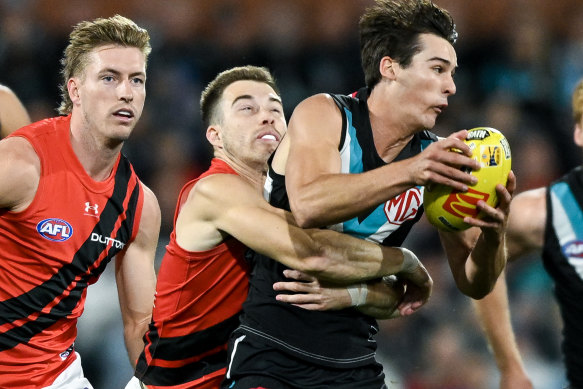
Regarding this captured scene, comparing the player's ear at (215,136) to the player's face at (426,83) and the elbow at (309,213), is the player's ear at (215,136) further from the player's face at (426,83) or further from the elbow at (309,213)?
the elbow at (309,213)

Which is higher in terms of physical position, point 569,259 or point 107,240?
point 569,259

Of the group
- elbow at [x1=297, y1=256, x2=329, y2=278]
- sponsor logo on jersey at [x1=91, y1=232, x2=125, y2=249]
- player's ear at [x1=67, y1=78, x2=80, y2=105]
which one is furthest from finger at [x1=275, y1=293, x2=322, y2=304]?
player's ear at [x1=67, y1=78, x2=80, y2=105]

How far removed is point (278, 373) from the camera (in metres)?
3.19

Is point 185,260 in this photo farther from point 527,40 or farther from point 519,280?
point 527,40

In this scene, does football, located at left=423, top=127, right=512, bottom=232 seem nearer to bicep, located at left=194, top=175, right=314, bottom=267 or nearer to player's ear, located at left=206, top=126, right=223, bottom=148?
bicep, located at left=194, top=175, right=314, bottom=267

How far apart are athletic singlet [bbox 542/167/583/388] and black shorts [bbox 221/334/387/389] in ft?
2.69

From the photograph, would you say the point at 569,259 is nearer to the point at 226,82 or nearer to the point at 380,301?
the point at 380,301

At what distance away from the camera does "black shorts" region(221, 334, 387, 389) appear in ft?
10.5

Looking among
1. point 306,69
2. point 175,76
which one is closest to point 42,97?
point 175,76

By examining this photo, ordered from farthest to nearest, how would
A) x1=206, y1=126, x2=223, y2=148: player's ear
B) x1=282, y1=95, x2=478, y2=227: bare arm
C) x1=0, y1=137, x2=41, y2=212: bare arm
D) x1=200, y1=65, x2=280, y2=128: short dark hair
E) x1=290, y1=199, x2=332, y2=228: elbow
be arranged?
x1=200, y1=65, x2=280, y2=128: short dark hair
x1=206, y1=126, x2=223, y2=148: player's ear
x1=0, y1=137, x2=41, y2=212: bare arm
x1=290, y1=199, x2=332, y2=228: elbow
x1=282, y1=95, x2=478, y2=227: bare arm

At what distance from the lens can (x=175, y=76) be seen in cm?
812

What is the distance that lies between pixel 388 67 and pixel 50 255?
1743 millimetres

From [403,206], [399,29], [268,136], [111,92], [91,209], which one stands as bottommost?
[91,209]

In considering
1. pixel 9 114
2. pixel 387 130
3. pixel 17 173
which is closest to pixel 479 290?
pixel 387 130
